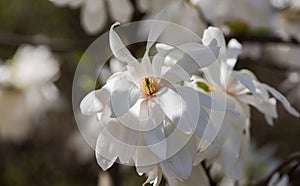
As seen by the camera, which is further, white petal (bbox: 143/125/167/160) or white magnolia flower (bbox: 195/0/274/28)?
white magnolia flower (bbox: 195/0/274/28)

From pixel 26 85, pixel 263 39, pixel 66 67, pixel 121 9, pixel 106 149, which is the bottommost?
pixel 66 67

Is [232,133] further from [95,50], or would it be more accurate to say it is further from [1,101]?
[1,101]

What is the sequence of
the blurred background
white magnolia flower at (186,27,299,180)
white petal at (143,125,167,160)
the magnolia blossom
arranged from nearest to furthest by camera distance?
white petal at (143,125,167,160) < white magnolia flower at (186,27,299,180) < the blurred background < the magnolia blossom

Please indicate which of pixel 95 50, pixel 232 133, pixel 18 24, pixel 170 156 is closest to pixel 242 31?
pixel 95 50

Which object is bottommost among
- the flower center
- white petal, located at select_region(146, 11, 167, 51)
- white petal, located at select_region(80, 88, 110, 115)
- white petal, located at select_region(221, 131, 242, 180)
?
white petal, located at select_region(221, 131, 242, 180)

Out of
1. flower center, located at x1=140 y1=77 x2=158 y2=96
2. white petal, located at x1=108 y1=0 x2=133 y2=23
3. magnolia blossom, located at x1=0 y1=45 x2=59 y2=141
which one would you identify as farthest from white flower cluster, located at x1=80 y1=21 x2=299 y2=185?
magnolia blossom, located at x1=0 y1=45 x2=59 y2=141

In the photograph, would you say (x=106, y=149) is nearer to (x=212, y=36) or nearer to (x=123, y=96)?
(x=123, y=96)

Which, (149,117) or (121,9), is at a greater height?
(149,117)

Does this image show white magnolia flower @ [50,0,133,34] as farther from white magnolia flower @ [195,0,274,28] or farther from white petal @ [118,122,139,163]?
white petal @ [118,122,139,163]

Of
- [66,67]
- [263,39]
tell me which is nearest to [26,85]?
[263,39]
